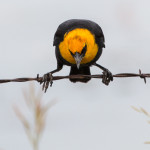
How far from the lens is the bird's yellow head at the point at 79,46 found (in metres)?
5.42

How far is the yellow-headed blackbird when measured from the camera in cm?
548

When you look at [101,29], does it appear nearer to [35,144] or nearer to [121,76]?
[121,76]

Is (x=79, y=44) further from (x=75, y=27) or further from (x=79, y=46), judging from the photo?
(x=75, y=27)

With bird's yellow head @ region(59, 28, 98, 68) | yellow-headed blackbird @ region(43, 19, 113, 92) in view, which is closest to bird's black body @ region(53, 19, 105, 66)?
yellow-headed blackbird @ region(43, 19, 113, 92)

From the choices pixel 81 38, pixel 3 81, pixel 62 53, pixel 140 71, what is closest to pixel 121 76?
pixel 140 71

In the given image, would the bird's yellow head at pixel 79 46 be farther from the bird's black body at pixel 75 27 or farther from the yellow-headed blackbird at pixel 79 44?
the bird's black body at pixel 75 27

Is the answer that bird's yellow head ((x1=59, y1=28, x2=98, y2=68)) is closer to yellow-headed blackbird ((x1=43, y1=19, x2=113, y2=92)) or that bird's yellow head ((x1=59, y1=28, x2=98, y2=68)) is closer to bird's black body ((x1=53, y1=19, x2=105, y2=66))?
yellow-headed blackbird ((x1=43, y1=19, x2=113, y2=92))

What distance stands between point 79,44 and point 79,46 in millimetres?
47

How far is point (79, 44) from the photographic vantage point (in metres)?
5.45

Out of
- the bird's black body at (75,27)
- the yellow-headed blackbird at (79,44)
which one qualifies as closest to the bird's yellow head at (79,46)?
the yellow-headed blackbird at (79,44)

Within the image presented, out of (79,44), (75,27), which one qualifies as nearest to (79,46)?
(79,44)

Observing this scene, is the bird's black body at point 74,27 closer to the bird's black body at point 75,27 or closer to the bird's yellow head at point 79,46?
the bird's black body at point 75,27

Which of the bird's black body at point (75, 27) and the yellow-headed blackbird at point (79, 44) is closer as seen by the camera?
the yellow-headed blackbird at point (79, 44)

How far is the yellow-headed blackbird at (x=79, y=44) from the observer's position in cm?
548
